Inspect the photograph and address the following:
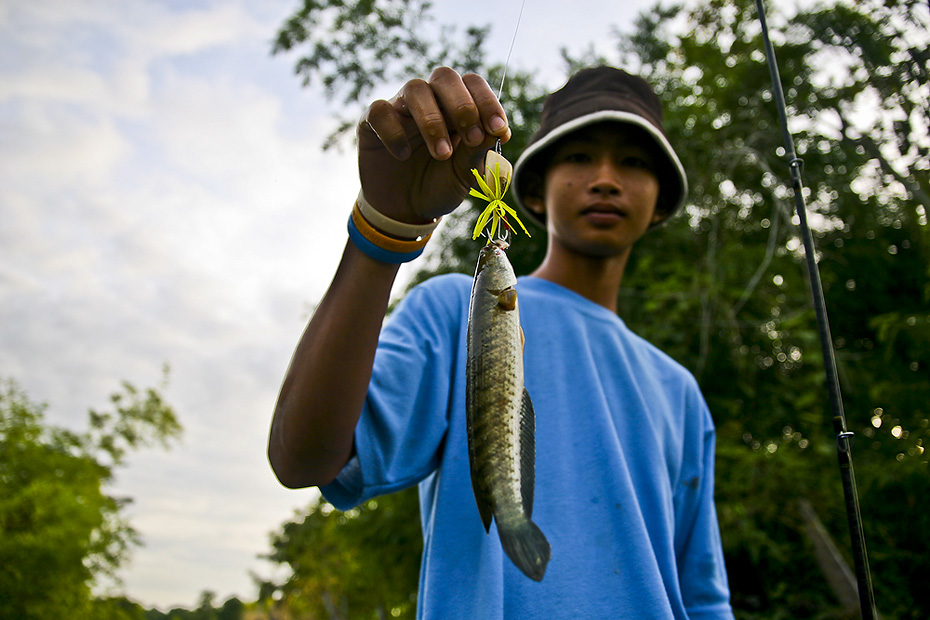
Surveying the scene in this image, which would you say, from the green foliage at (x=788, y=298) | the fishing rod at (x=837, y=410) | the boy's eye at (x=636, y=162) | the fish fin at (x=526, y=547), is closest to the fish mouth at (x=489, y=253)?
the fish fin at (x=526, y=547)

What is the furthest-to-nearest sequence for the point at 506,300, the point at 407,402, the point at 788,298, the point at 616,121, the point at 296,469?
the point at 788,298, the point at 616,121, the point at 407,402, the point at 296,469, the point at 506,300

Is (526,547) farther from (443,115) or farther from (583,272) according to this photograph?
(583,272)

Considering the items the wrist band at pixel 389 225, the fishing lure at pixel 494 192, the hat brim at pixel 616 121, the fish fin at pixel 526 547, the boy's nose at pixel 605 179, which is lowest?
the fish fin at pixel 526 547

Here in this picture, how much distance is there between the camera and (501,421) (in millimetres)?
1118

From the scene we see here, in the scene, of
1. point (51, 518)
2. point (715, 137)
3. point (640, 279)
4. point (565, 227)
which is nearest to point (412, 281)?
point (640, 279)

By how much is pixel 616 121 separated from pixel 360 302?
5.15 ft

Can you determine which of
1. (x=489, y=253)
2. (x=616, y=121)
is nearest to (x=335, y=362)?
(x=489, y=253)

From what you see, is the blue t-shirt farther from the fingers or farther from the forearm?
the fingers

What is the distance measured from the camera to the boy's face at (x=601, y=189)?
254cm

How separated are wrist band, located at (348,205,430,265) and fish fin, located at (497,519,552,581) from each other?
0.75 m

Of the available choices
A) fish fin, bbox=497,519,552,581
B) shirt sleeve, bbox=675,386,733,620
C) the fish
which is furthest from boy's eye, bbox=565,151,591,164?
fish fin, bbox=497,519,552,581

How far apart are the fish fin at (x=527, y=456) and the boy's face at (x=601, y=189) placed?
152cm

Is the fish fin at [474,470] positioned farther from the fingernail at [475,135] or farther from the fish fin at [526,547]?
the fingernail at [475,135]

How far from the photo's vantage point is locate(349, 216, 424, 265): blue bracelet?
61.1 inches
